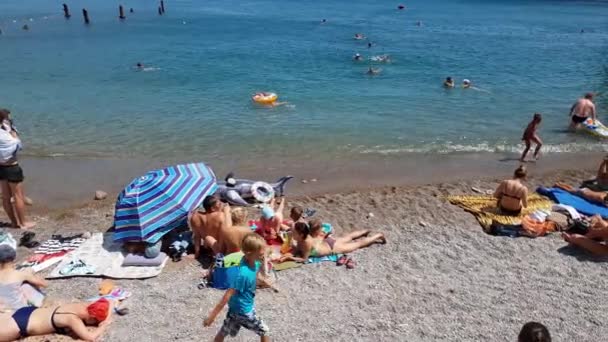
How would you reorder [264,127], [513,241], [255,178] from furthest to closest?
1. [264,127]
2. [255,178]
3. [513,241]

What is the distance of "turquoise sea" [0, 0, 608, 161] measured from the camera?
47.5 ft

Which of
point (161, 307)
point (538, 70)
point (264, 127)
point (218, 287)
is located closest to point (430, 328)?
point (218, 287)

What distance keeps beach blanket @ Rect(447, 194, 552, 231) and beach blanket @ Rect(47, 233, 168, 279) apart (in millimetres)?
5891

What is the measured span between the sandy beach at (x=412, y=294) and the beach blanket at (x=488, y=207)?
15.2 inches

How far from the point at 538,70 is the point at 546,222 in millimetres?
19700

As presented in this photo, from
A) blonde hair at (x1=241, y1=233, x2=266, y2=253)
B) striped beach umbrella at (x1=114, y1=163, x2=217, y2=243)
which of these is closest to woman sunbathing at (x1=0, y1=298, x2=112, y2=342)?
striped beach umbrella at (x1=114, y1=163, x2=217, y2=243)

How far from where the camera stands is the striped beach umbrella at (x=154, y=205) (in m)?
7.41

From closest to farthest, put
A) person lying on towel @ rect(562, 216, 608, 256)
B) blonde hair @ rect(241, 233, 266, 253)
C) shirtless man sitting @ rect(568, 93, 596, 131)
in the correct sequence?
blonde hair @ rect(241, 233, 266, 253) < person lying on towel @ rect(562, 216, 608, 256) < shirtless man sitting @ rect(568, 93, 596, 131)

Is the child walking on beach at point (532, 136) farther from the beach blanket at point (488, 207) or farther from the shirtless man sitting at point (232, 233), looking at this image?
the shirtless man sitting at point (232, 233)

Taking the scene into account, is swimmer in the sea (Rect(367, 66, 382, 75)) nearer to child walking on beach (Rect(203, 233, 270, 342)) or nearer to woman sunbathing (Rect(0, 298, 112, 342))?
woman sunbathing (Rect(0, 298, 112, 342))

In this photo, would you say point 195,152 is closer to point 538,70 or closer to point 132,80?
point 132,80

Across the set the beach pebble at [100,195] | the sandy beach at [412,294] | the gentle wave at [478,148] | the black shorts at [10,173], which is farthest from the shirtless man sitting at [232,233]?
the gentle wave at [478,148]

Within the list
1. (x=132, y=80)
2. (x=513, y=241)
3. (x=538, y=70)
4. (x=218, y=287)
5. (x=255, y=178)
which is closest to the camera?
(x=218, y=287)

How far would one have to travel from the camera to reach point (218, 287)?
22.0 ft
